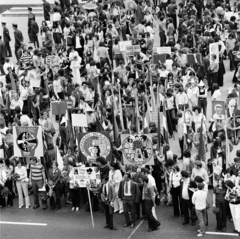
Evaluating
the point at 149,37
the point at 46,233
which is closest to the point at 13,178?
the point at 46,233

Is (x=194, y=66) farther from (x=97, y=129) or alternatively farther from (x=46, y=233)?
(x=46, y=233)

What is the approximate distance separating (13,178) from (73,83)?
766 centimetres

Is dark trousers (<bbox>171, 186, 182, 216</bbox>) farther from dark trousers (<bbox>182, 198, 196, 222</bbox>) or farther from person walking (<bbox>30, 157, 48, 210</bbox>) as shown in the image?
person walking (<bbox>30, 157, 48, 210</bbox>)

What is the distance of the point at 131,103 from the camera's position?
89.1 feet

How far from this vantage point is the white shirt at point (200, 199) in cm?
2120

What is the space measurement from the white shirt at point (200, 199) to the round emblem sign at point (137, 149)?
7.15ft

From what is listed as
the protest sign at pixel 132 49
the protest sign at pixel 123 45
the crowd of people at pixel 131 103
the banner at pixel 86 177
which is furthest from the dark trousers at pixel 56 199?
the protest sign at pixel 123 45

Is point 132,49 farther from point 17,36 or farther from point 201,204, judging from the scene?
point 201,204

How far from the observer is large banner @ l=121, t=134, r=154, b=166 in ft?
75.6

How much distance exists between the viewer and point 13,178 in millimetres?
24016

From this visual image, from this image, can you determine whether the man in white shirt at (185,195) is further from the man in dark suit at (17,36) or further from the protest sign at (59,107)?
the man in dark suit at (17,36)

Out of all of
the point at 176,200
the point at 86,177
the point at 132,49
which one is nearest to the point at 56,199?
the point at 86,177

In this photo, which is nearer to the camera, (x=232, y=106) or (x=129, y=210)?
(x=129, y=210)

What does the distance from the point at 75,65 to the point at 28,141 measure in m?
7.93
